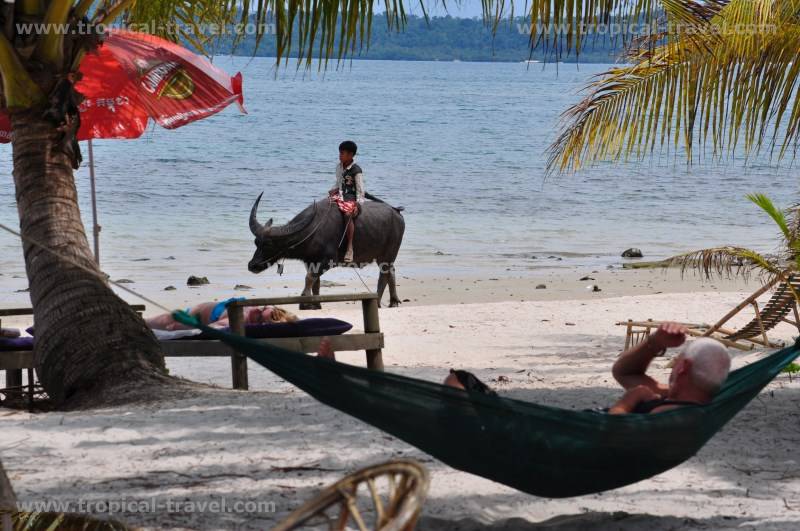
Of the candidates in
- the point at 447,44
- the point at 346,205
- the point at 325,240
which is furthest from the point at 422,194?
the point at 447,44

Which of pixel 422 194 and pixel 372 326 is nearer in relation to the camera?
pixel 372 326

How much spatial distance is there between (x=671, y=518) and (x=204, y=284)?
32.8ft

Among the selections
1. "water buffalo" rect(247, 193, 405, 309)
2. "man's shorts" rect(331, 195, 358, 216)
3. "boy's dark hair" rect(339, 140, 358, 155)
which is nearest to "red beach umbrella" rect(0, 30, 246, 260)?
"water buffalo" rect(247, 193, 405, 309)

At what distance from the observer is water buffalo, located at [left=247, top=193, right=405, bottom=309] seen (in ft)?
→ 32.0

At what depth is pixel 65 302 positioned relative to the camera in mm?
5863

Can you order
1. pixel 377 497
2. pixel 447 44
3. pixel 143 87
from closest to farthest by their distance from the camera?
pixel 377 497 → pixel 143 87 → pixel 447 44

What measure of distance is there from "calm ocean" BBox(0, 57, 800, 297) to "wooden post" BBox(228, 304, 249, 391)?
2620 millimetres

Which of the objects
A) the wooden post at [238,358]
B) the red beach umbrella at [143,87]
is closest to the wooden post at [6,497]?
the wooden post at [238,358]

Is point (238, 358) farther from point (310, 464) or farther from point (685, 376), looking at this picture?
point (685, 376)

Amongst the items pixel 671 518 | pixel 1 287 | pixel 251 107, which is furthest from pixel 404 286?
pixel 251 107

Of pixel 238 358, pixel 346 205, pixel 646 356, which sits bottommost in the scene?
pixel 238 358

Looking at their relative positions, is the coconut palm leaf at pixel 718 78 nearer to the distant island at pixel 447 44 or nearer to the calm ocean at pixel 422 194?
the calm ocean at pixel 422 194

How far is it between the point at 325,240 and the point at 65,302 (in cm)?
440

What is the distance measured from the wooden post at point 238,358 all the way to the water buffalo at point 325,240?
3.05 m
